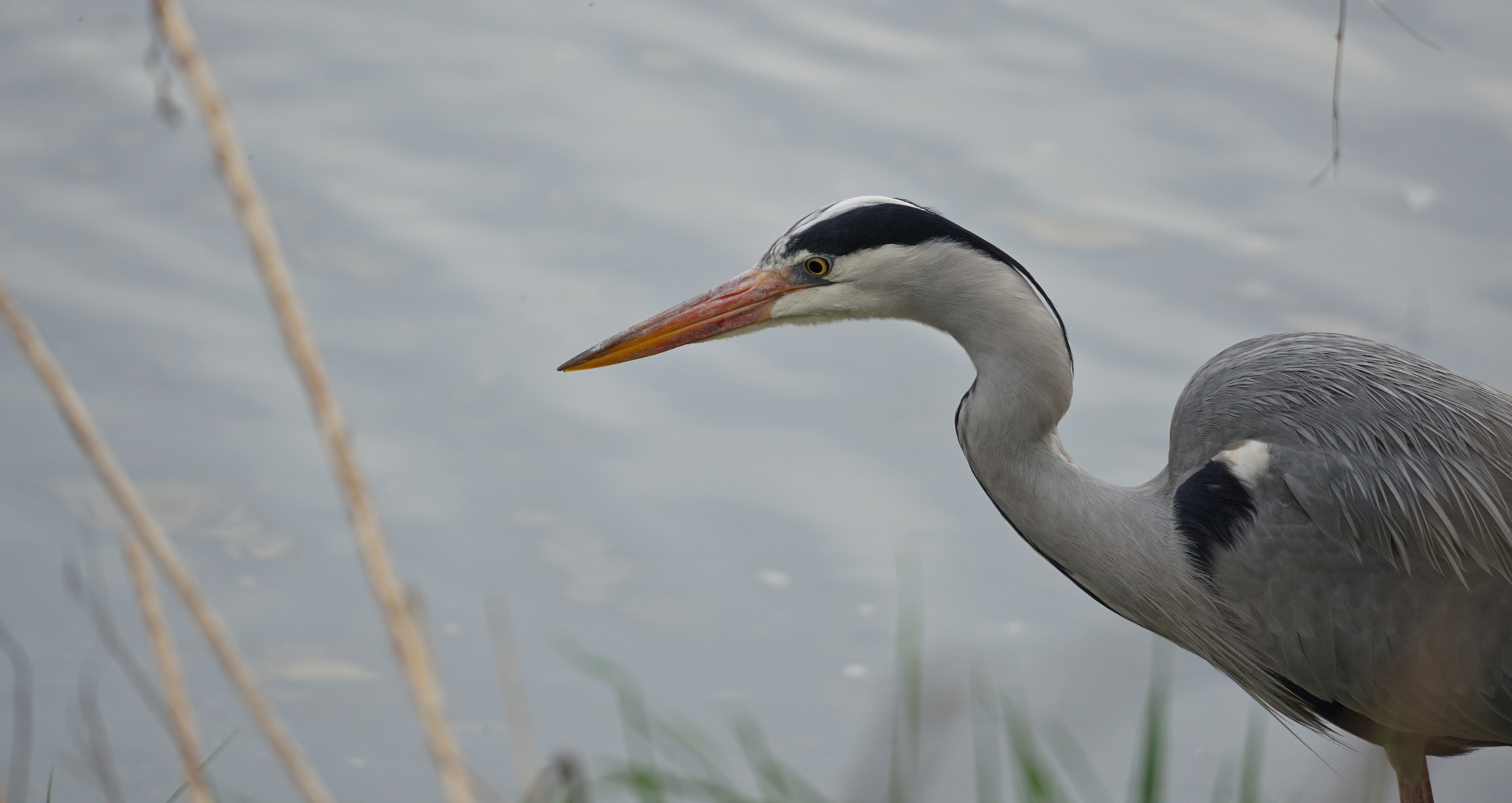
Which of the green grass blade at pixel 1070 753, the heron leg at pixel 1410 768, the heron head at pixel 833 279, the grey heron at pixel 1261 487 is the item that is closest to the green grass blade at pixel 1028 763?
the green grass blade at pixel 1070 753

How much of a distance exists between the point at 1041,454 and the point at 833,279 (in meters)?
0.51

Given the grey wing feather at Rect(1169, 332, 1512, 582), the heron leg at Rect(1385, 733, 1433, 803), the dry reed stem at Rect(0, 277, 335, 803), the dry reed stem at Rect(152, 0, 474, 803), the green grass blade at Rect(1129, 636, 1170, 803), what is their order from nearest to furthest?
the dry reed stem at Rect(152, 0, 474, 803)
the dry reed stem at Rect(0, 277, 335, 803)
the green grass blade at Rect(1129, 636, 1170, 803)
the grey wing feather at Rect(1169, 332, 1512, 582)
the heron leg at Rect(1385, 733, 1433, 803)

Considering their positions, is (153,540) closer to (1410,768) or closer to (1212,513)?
(1212,513)

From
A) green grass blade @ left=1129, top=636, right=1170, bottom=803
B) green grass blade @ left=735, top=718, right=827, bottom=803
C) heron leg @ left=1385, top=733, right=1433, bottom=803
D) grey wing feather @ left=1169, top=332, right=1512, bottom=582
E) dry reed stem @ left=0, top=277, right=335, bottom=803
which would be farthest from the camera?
heron leg @ left=1385, top=733, right=1433, bottom=803

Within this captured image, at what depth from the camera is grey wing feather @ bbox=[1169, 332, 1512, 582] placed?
7.16 feet

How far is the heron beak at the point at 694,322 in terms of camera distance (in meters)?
2.50

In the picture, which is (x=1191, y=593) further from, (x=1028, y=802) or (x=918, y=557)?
(x=918, y=557)

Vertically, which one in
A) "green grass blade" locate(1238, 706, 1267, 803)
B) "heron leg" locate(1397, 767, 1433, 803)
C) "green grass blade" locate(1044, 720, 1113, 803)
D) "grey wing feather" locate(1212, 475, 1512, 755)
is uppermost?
"green grass blade" locate(1238, 706, 1267, 803)

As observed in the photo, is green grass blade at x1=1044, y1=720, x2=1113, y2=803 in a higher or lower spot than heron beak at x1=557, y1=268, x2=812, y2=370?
higher

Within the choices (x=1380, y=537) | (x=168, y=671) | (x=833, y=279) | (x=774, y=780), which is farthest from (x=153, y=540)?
(x=1380, y=537)

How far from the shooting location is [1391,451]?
2.20 m

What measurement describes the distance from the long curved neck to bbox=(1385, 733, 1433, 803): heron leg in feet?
1.64

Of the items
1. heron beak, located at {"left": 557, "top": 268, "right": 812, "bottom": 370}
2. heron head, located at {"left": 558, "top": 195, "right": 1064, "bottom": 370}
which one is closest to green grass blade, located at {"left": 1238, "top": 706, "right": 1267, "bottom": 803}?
heron head, located at {"left": 558, "top": 195, "right": 1064, "bottom": 370}

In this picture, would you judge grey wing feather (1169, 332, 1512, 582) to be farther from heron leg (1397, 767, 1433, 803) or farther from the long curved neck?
heron leg (1397, 767, 1433, 803)
